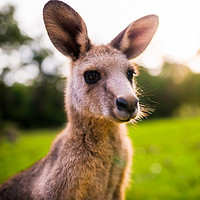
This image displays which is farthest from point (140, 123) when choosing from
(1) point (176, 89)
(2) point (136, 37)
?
(2) point (136, 37)

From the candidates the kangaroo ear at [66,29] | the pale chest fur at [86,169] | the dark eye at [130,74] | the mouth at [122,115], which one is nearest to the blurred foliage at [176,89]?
the dark eye at [130,74]

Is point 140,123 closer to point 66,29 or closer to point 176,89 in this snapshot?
point 176,89

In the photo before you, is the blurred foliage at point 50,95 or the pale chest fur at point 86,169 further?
the blurred foliage at point 50,95

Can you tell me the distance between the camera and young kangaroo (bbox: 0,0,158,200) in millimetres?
2947

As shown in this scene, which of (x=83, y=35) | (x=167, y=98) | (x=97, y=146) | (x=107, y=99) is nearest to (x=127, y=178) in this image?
(x=97, y=146)

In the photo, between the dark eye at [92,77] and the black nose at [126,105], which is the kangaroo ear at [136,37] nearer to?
the dark eye at [92,77]

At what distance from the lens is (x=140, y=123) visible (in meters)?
27.4

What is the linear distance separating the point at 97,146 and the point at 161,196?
3443 millimetres

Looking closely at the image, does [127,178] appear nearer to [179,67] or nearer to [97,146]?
[97,146]

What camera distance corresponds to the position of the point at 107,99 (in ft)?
9.93

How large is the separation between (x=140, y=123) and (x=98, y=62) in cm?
2475

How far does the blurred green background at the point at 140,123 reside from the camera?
256 inches

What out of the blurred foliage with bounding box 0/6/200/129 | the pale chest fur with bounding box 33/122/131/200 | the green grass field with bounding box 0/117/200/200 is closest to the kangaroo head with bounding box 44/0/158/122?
the pale chest fur with bounding box 33/122/131/200

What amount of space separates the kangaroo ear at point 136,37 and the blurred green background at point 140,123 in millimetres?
679
